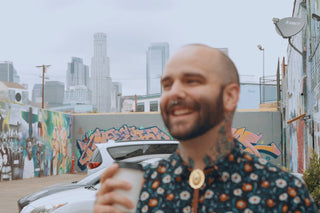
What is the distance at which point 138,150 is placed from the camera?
9.98 m

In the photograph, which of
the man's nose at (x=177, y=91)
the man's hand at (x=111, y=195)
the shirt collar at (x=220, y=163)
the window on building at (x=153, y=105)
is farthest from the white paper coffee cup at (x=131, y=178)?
the window on building at (x=153, y=105)

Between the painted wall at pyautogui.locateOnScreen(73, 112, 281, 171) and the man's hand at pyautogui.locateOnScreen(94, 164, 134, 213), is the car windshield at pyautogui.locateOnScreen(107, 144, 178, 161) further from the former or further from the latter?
the painted wall at pyautogui.locateOnScreen(73, 112, 281, 171)

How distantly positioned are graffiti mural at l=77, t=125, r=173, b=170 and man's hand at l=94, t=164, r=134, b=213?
22778mm

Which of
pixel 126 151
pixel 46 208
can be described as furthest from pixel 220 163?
pixel 126 151

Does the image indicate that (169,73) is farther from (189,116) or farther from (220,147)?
(220,147)

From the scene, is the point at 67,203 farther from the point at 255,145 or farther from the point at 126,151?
the point at 255,145

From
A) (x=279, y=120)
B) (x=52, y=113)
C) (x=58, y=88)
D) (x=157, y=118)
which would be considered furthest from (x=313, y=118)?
(x=58, y=88)

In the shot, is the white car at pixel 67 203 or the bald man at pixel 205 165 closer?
the bald man at pixel 205 165

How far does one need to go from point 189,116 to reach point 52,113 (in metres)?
22.8

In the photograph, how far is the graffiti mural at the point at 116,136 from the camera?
2438cm

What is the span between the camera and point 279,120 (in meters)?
22.6

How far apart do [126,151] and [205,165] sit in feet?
30.1

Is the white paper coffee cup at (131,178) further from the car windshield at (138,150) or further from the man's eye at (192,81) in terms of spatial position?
the car windshield at (138,150)

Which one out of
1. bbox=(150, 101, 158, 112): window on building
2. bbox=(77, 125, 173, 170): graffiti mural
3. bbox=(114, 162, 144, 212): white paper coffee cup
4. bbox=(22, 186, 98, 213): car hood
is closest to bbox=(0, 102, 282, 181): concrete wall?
bbox=(77, 125, 173, 170): graffiti mural
